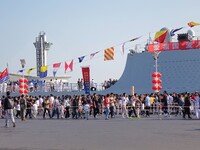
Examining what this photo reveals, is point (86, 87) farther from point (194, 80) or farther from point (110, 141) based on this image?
point (110, 141)

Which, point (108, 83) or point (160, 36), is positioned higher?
point (160, 36)

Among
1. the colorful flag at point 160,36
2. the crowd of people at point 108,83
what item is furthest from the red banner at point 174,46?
the crowd of people at point 108,83

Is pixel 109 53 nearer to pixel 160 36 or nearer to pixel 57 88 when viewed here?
pixel 160 36

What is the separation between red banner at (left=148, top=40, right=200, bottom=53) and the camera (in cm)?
3250

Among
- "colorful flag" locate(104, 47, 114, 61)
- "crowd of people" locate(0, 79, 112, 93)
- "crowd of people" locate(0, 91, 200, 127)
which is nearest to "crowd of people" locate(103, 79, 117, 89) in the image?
"crowd of people" locate(0, 79, 112, 93)

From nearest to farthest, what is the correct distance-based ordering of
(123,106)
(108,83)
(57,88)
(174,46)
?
(123,106)
(174,46)
(108,83)
(57,88)

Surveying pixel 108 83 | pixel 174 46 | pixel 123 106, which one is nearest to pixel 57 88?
pixel 108 83

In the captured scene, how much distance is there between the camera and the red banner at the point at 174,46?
32500 millimetres

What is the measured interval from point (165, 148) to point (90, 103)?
53.2 feet

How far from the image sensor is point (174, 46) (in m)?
33.2

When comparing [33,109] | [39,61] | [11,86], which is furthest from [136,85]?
[39,61]

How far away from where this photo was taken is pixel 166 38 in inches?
1368

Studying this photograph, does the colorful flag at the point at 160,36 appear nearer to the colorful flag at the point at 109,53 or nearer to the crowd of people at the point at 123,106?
the colorful flag at the point at 109,53

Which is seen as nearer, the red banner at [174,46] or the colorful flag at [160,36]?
the colorful flag at [160,36]
